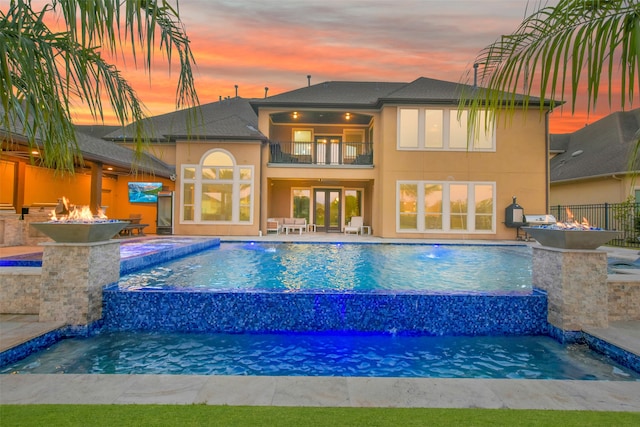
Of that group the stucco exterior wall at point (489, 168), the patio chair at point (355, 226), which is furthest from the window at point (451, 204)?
the patio chair at point (355, 226)

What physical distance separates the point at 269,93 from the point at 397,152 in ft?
51.1

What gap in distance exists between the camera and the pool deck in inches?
101

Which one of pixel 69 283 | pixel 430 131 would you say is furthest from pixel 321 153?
pixel 69 283

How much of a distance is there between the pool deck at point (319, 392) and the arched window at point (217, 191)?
13702 millimetres

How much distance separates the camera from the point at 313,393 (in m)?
2.72

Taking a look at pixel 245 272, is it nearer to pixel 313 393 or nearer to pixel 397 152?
pixel 313 393

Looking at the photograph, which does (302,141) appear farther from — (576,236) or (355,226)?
(576,236)

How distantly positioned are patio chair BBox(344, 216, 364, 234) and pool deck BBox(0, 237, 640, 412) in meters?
15.1

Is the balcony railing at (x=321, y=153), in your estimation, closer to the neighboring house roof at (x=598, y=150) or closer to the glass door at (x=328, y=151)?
the glass door at (x=328, y=151)

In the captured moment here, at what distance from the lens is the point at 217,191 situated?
16562 millimetres

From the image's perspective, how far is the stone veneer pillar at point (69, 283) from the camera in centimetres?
446

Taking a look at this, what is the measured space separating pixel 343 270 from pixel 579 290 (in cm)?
467

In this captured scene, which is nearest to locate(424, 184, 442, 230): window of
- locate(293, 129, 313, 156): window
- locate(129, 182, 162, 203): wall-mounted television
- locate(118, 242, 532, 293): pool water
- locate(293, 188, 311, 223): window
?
locate(118, 242, 532, 293): pool water

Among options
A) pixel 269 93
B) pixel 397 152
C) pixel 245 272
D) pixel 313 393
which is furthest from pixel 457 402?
pixel 269 93
